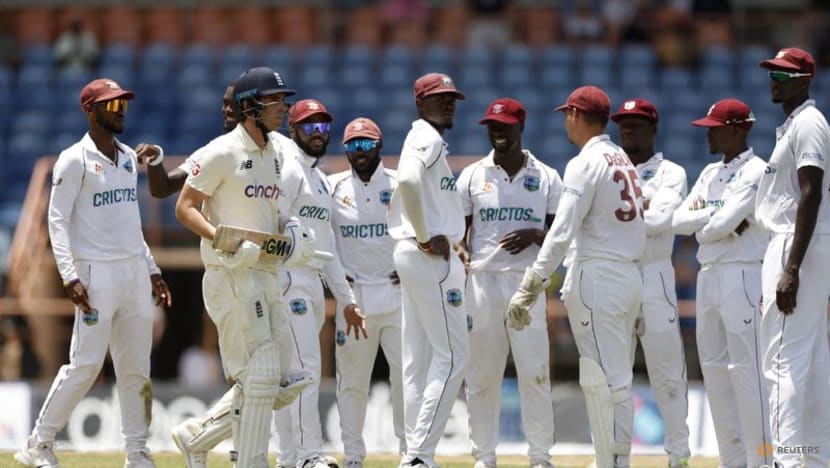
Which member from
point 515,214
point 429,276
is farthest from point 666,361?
point 429,276

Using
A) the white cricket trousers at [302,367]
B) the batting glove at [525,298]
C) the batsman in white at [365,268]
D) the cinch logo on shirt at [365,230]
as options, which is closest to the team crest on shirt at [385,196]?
the batsman in white at [365,268]

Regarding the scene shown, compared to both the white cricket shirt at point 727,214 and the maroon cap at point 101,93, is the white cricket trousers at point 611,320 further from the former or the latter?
the maroon cap at point 101,93

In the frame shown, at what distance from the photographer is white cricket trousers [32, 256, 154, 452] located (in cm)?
927

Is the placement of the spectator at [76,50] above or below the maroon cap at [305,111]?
above

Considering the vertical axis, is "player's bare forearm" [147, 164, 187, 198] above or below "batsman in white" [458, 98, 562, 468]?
above

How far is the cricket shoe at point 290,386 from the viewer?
8.28m

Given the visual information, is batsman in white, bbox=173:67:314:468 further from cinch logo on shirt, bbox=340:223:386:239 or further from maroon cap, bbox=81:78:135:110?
cinch logo on shirt, bbox=340:223:386:239

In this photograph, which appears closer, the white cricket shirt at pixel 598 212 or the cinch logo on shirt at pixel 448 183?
the white cricket shirt at pixel 598 212

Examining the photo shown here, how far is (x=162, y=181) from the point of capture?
9.22m

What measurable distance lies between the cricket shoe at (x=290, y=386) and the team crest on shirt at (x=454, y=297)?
113 cm

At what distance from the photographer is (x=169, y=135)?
1898 cm

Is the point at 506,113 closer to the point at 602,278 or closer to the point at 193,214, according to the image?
the point at 602,278

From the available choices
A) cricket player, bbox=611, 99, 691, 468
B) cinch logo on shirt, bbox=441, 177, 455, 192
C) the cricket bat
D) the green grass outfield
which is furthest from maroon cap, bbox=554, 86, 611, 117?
the green grass outfield

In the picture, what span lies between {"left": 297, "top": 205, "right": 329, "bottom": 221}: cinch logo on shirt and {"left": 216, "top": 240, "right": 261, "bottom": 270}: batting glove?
68.2 inches
